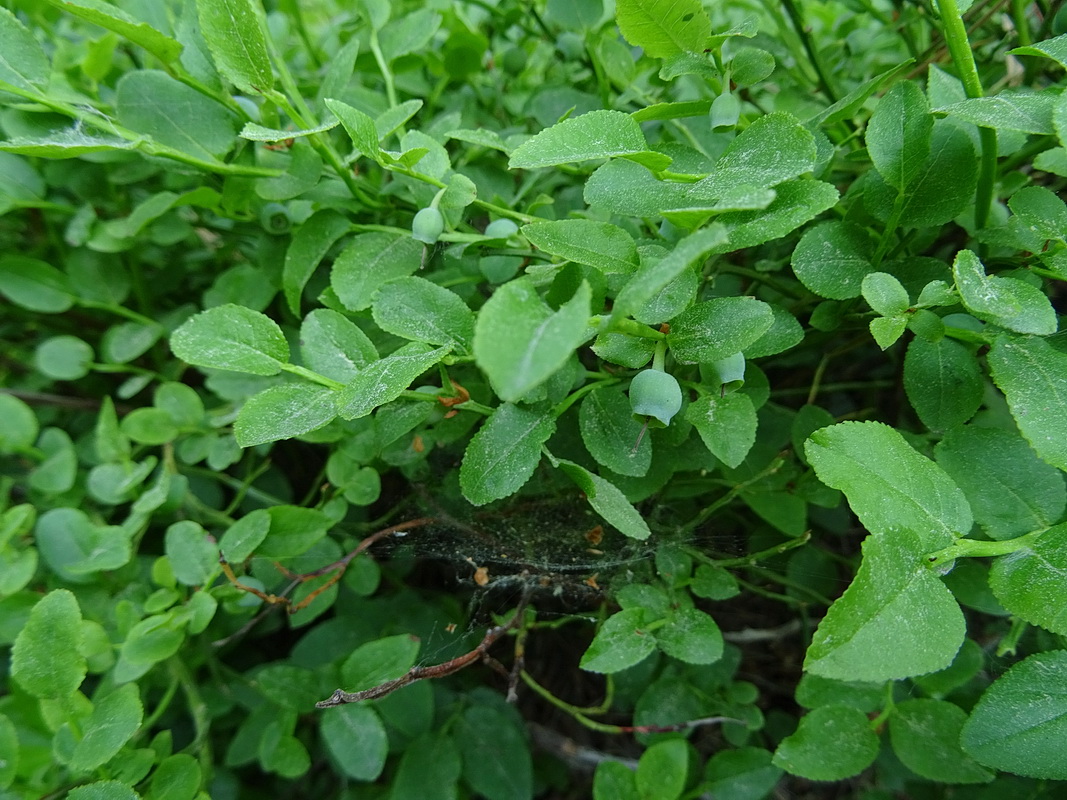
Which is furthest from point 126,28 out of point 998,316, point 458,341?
point 998,316

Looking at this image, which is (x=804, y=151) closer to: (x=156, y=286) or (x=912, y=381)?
(x=912, y=381)

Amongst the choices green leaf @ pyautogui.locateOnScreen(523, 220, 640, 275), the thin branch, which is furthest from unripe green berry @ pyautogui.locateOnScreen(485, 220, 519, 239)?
the thin branch

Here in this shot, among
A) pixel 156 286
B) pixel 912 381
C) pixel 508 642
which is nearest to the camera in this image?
pixel 912 381

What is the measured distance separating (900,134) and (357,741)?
2.12 feet

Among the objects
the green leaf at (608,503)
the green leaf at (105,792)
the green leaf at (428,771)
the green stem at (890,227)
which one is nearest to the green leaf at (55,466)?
the green leaf at (105,792)

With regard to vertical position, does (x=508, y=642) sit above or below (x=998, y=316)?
below

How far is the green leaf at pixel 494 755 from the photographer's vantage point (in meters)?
0.73

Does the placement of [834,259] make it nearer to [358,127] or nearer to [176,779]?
[358,127]

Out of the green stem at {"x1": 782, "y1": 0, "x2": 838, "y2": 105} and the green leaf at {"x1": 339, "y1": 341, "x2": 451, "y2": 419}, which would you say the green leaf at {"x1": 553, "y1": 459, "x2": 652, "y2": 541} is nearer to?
the green leaf at {"x1": 339, "y1": 341, "x2": 451, "y2": 419}

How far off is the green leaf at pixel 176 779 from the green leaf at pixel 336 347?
34cm

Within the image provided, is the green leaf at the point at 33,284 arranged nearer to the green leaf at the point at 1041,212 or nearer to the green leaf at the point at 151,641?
the green leaf at the point at 151,641

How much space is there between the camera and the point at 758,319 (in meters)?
0.39

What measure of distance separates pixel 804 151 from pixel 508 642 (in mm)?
600

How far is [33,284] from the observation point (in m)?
0.77
